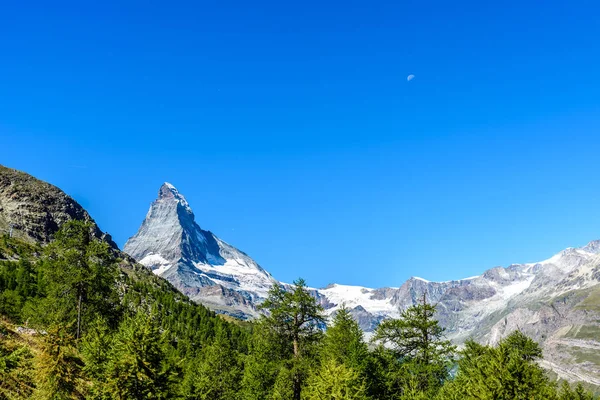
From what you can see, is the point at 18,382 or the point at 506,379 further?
Result: the point at 18,382

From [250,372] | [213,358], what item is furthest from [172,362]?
[213,358]

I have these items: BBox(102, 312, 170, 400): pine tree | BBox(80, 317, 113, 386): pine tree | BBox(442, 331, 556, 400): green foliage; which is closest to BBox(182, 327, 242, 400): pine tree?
BBox(80, 317, 113, 386): pine tree

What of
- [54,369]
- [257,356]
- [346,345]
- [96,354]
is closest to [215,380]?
[257,356]

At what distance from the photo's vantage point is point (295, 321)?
41938 millimetres

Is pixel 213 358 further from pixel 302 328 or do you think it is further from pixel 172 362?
pixel 172 362

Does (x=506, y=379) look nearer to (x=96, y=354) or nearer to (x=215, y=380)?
(x=96, y=354)

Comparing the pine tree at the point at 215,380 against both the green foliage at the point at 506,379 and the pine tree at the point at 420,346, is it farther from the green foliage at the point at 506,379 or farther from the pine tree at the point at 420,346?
the green foliage at the point at 506,379

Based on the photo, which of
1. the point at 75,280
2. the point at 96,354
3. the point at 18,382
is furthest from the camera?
the point at 75,280

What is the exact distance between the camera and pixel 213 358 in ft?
243

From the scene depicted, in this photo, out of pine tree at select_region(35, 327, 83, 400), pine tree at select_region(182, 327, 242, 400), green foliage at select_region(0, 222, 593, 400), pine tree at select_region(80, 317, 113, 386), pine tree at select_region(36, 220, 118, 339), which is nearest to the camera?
green foliage at select_region(0, 222, 593, 400)

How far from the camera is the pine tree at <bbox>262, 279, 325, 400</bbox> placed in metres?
41.4

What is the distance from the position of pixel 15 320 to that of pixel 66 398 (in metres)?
45.0

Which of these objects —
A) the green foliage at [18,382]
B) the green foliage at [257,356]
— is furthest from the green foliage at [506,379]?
the green foliage at [18,382]

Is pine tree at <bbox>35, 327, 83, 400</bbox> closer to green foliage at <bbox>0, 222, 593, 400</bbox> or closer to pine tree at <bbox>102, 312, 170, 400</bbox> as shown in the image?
green foliage at <bbox>0, 222, 593, 400</bbox>
